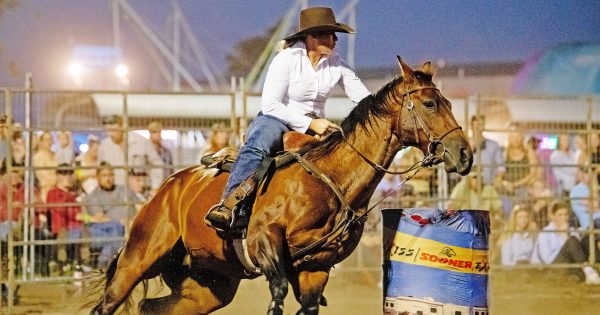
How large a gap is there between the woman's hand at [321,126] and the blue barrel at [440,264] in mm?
858

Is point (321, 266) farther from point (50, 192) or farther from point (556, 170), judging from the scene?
point (556, 170)

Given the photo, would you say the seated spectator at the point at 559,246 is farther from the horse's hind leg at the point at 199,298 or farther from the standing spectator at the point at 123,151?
the horse's hind leg at the point at 199,298

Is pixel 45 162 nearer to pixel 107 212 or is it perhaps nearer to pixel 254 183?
pixel 107 212

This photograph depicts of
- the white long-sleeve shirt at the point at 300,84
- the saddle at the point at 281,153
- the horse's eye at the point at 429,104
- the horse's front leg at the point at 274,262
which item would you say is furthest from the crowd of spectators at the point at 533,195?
the horse's eye at the point at 429,104

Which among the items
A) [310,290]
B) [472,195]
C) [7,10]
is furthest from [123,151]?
[310,290]

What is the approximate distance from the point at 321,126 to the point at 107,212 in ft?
17.4

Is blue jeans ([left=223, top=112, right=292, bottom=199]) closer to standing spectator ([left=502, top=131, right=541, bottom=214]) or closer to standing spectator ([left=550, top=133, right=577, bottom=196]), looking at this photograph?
standing spectator ([left=502, top=131, right=541, bottom=214])

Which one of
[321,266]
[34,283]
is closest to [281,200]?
[321,266]

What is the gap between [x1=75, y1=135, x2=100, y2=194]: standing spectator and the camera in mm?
11133

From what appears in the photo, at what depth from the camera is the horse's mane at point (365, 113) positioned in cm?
608

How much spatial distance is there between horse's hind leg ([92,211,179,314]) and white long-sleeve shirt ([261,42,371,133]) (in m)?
1.44

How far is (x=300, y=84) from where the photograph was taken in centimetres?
652

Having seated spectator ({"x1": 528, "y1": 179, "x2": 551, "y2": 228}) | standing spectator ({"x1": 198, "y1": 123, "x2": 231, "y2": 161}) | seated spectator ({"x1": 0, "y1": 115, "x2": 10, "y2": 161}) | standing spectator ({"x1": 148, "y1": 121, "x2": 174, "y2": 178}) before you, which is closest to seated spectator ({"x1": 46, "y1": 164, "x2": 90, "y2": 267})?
seated spectator ({"x1": 0, "y1": 115, "x2": 10, "y2": 161})

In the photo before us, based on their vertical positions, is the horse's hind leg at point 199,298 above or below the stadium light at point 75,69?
below
